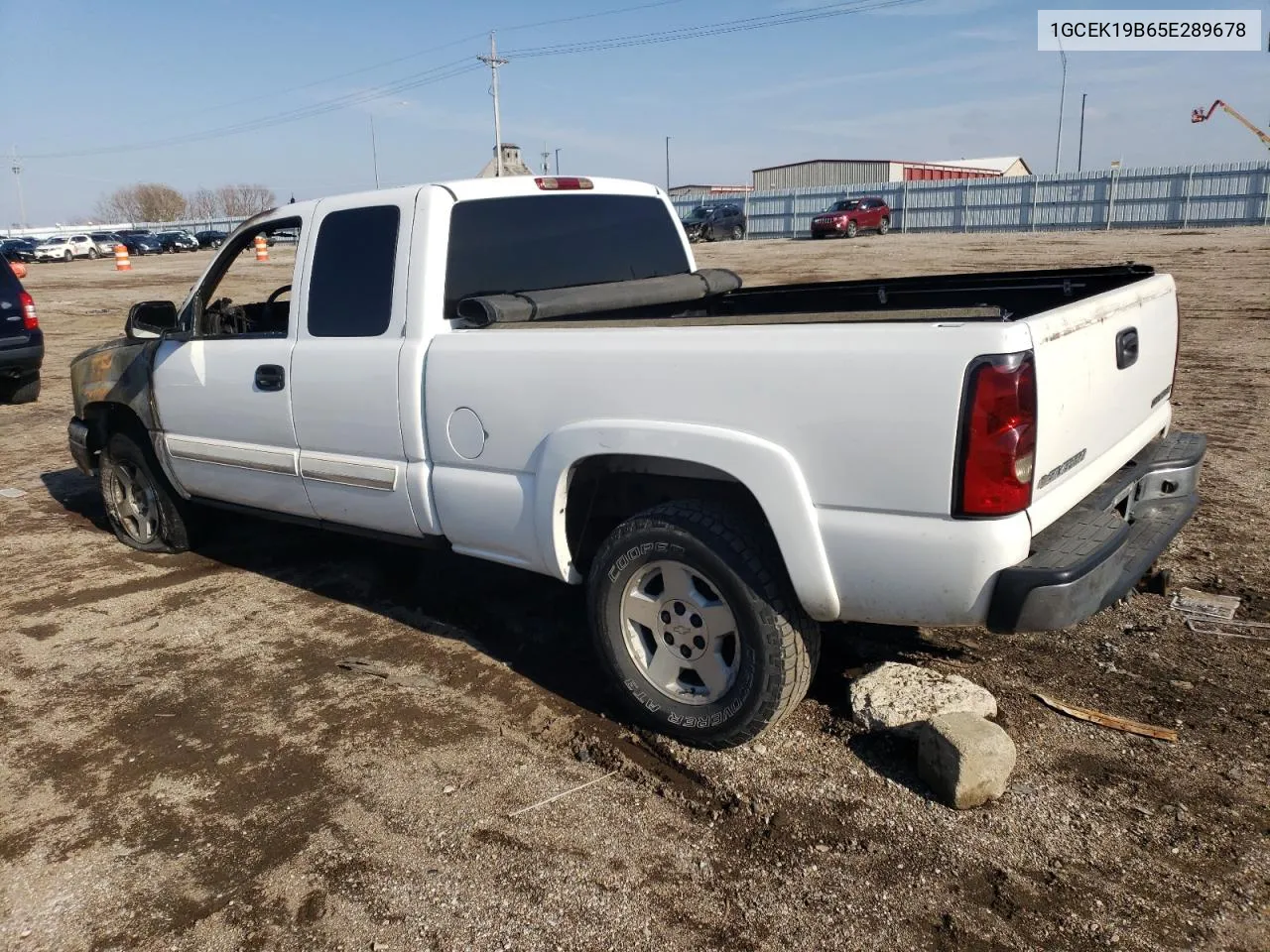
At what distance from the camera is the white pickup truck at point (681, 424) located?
2748 mm

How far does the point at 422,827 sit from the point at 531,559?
1085mm

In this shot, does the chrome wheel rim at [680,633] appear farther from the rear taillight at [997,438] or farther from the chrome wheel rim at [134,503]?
the chrome wheel rim at [134,503]

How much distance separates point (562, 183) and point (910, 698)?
2.73 meters

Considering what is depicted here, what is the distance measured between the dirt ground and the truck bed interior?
1.41 metres

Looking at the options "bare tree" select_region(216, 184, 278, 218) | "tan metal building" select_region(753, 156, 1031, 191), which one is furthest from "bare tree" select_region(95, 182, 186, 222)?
"tan metal building" select_region(753, 156, 1031, 191)

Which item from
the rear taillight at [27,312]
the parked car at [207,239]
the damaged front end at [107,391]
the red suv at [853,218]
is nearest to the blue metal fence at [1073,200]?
the red suv at [853,218]

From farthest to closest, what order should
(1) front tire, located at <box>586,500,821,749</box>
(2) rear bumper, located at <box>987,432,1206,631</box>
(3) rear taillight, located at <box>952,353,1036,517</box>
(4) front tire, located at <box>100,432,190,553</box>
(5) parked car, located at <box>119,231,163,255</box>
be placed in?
1. (5) parked car, located at <box>119,231,163,255</box>
2. (4) front tire, located at <box>100,432,190,553</box>
3. (1) front tire, located at <box>586,500,821,749</box>
4. (2) rear bumper, located at <box>987,432,1206,631</box>
5. (3) rear taillight, located at <box>952,353,1036,517</box>

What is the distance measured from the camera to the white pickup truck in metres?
2.75

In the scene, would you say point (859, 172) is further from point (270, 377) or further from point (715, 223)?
point (270, 377)

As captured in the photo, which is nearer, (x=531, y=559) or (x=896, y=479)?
(x=896, y=479)

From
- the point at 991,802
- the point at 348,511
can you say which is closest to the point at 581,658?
the point at 348,511

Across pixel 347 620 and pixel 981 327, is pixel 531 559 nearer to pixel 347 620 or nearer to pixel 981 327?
pixel 347 620

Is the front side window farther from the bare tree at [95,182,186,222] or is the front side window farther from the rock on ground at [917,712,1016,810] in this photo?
the bare tree at [95,182,186,222]

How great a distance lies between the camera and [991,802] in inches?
120
